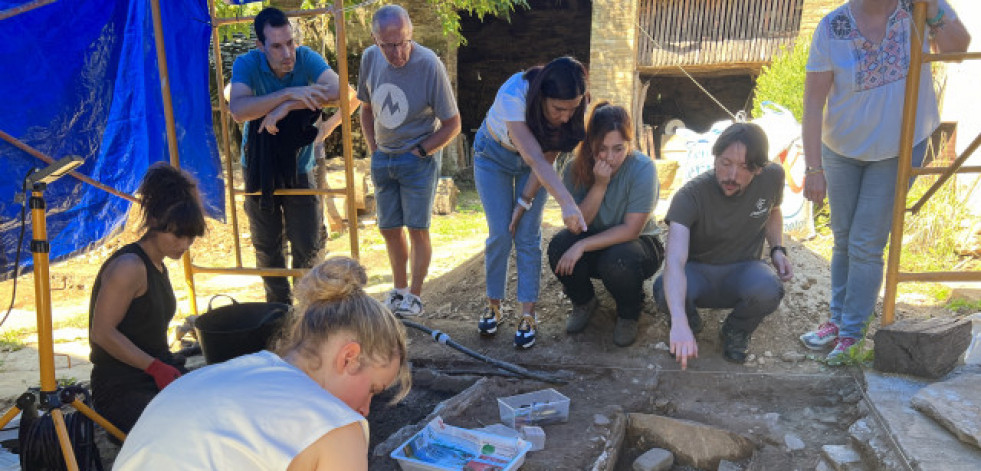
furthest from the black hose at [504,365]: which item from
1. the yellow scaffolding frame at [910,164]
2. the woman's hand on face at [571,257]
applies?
the yellow scaffolding frame at [910,164]

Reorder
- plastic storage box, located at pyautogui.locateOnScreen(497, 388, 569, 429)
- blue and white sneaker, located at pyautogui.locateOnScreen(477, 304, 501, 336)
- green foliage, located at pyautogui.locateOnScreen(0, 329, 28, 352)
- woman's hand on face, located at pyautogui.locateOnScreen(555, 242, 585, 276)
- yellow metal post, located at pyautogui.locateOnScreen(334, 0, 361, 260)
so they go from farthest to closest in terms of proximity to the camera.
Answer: green foliage, located at pyautogui.locateOnScreen(0, 329, 28, 352) < blue and white sneaker, located at pyautogui.locateOnScreen(477, 304, 501, 336) < yellow metal post, located at pyautogui.locateOnScreen(334, 0, 361, 260) < woman's hand on face, located at pyautogui.locateOnScreen(555, 242, 585, 276) < plastic storage box, located at pyautogui.locateOnScreen(497, 388, 569, 429)

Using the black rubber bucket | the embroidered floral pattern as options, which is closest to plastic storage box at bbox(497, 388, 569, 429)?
the black rubber bucket

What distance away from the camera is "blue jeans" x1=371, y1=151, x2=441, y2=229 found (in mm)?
3963

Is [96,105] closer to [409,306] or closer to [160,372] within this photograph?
[160,372]

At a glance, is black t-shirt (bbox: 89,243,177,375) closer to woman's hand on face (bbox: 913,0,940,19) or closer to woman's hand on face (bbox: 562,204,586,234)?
woman's hand on face (bbox: 562,204,586,234)

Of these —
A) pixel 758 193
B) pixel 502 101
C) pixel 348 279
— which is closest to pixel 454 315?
pixel 502 101

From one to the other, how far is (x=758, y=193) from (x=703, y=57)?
27.4ft

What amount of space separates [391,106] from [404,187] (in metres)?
0.48

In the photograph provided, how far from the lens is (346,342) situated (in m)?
1.50

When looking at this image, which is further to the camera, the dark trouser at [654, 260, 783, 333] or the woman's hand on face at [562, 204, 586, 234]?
the woman's hand on face at [562, 204, 586, 234]

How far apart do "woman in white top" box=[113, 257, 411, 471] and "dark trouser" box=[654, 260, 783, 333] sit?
230 cm

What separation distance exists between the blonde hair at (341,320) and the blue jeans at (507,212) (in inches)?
83.5

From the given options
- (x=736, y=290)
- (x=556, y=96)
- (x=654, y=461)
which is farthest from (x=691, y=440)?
(x=556, y=96)

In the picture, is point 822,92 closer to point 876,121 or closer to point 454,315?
point 876,121
